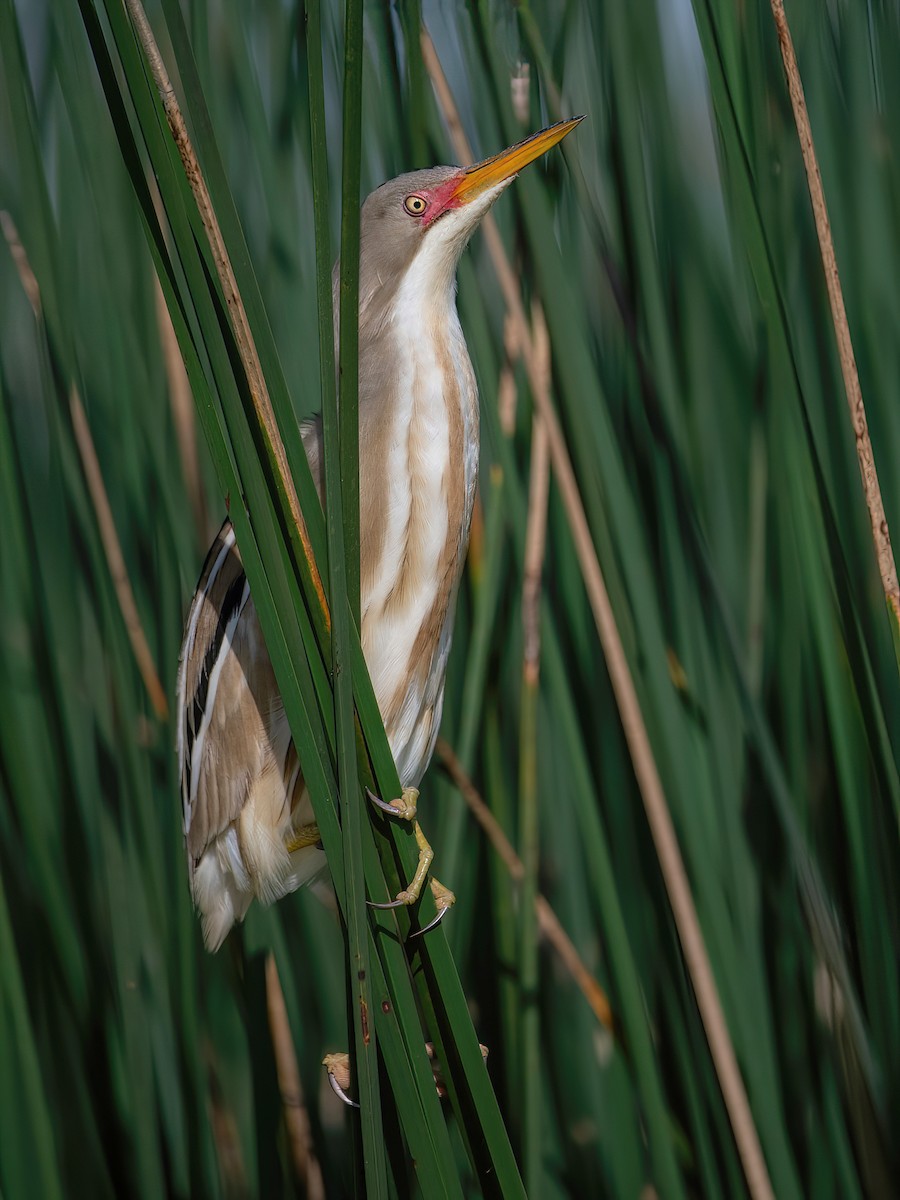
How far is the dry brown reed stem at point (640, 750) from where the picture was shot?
81 centimetres

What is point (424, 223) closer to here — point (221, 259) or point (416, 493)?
point (416, 493)

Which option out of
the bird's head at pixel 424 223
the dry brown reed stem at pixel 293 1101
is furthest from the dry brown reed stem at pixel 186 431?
the dry brown reed stem at pixel 293 1101

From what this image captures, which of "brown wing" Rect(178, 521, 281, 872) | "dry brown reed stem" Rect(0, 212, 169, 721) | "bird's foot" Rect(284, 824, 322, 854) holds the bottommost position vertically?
"bird's foot" Rect(284, 824, 322, 854)

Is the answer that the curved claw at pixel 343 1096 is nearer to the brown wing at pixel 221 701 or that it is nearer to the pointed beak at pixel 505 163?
the brown wing at pixel 221 701

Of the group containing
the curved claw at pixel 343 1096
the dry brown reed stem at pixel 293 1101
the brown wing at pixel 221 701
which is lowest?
the dry brown reed stem at pixel 293 1101

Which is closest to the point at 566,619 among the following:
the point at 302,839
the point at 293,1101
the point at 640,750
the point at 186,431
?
A: the point at 640,750

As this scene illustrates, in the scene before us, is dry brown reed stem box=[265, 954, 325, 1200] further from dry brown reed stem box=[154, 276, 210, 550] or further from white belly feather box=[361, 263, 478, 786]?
dry brown reed stem box=[154, 276, 210, 550]

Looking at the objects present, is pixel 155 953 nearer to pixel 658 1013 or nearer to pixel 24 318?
pixel 658 1013

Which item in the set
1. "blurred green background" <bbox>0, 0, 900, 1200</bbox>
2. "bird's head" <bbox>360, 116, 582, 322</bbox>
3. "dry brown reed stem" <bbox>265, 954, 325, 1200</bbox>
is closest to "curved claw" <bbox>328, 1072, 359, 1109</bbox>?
"blurred green background" <bbox>0, 0, 900, 1200</bbox>

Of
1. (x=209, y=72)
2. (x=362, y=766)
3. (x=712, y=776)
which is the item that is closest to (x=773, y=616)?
(x=712, y=776)

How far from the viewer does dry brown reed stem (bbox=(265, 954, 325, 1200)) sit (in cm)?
105

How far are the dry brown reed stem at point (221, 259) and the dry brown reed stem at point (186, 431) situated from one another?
0.58m

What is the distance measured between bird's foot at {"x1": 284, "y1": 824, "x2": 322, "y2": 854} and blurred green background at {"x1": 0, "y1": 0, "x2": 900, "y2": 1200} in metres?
0.07

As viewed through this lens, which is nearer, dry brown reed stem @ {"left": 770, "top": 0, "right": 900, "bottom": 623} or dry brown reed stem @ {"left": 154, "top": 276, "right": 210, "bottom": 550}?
dry brown reed stem @ {"left": 770, "top": 0, "right": 900, "bottom": 623}
